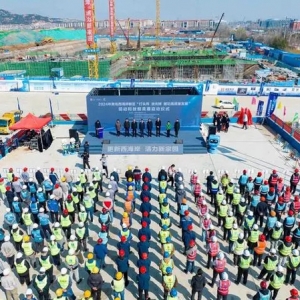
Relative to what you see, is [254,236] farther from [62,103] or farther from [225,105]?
[62,103]

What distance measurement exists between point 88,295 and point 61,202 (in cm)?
519

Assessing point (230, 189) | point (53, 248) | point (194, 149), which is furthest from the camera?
point (194, 149)

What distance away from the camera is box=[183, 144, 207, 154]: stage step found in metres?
17.1

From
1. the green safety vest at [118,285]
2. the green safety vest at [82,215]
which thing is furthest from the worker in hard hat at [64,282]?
the green safety vest at [82,215]

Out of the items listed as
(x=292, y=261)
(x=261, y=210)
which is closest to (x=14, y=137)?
(x=261, y=210)

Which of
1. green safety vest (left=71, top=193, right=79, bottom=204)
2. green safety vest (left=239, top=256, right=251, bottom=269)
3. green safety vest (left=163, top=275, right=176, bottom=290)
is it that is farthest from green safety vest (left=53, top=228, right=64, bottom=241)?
green safety vest (left=239, top=256, right=251, bottom=269)

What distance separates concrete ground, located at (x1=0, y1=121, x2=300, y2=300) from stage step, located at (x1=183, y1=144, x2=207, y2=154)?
1.46ft

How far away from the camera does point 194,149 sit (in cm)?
1711

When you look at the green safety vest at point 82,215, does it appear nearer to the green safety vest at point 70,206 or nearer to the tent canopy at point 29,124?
the green safety vest at point 70,206

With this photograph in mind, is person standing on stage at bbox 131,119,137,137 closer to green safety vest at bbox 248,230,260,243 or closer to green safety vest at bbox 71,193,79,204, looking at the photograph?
green safety vest at bbox 71,193,79,204

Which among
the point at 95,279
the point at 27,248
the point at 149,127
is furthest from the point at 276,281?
the point at 149,127

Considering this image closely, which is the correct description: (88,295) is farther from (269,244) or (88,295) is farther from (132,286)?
(269,244)

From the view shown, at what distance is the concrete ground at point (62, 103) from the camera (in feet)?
82.8

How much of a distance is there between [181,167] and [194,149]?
6.75 feet
